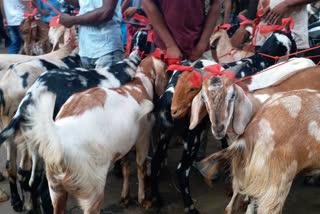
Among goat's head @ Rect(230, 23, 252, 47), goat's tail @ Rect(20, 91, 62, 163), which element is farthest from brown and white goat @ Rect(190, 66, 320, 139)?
goat's head @ Rect(230, 23, 252, 47)

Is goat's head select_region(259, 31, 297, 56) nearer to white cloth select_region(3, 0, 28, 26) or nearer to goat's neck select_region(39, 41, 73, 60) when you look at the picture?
goat's neck select_region(39, 41, 73, 60)

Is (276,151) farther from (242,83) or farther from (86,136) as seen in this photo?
(86,136)

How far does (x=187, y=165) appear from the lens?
2570mm

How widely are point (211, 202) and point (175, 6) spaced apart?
69.4 inches

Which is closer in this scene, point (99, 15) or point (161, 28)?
point (161, 28)

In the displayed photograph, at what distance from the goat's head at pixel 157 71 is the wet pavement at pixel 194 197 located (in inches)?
38.5

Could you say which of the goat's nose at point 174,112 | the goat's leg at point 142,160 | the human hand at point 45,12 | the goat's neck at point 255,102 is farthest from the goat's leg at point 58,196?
the human hand at point 45,12

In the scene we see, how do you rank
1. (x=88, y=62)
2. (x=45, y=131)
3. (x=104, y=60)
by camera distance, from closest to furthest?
(x=45, y=131)
(x=104, y=60)
(x=88, y=62)

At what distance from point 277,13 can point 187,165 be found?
1.92 metres

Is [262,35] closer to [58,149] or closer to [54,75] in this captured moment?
[54,75]

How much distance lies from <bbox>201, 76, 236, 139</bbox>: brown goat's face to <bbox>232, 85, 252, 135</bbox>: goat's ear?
4 centimetres

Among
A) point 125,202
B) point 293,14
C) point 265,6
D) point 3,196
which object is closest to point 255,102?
point 125,202

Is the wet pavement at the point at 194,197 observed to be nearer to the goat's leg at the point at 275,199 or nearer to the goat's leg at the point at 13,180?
the goat's leg at the point at 13,180

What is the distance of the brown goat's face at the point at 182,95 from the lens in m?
2.29
